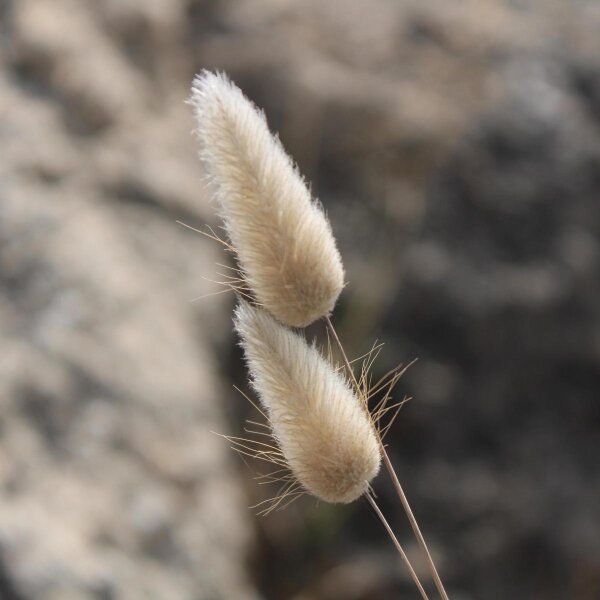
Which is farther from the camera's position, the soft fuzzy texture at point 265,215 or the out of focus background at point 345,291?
the out of focus background at point 345,291

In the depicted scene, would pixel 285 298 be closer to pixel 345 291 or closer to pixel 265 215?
pixel 265 215

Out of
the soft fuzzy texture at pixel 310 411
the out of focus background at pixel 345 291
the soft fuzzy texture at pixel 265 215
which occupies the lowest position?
the out of focus background at pixel 345 291

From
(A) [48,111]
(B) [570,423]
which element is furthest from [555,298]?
(A) [48,111]

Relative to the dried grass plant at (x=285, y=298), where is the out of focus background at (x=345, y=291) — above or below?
below

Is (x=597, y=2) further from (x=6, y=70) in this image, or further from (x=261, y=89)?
(x=6, y=70)

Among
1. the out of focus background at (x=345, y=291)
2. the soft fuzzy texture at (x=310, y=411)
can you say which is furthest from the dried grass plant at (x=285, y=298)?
the out of focus background at (x=345, y=291)

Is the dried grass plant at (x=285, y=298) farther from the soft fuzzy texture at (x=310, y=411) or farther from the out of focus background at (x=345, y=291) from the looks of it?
the out of focus background at (x=345, y=291)

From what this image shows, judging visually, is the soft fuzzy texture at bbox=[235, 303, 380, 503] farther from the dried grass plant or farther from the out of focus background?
the out of focus background
